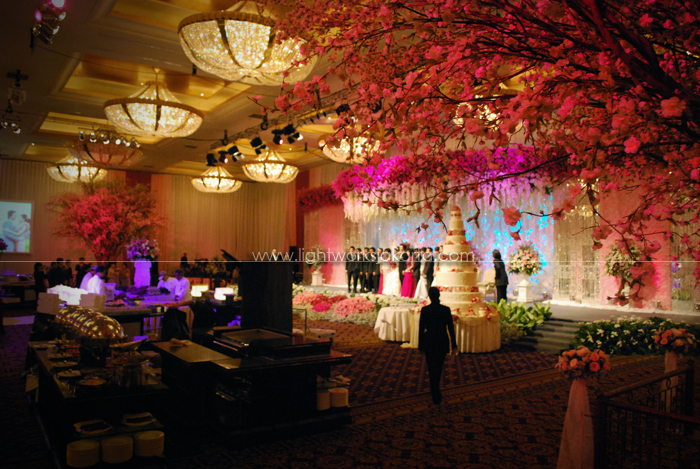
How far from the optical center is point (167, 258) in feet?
71.7

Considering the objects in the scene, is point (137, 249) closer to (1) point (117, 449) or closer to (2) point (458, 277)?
(2) point (458, 277)

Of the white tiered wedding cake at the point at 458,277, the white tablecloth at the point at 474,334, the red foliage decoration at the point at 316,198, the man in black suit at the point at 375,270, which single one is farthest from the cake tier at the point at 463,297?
the red foliage decoration at the point at 316,198

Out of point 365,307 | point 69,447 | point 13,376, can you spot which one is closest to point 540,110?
point 69,447

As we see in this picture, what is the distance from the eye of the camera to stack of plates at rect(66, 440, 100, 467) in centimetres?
329

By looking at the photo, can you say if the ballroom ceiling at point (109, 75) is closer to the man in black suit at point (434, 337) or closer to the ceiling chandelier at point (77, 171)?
the ceiling chandelier at point (77, 171)

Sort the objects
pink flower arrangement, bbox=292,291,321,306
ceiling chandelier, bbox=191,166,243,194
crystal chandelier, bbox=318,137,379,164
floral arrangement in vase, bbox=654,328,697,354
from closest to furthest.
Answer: crystal chandelier, bbox=318,137,379,164, floral arrangement in vase, bbox=654,328,697,354, pink flower arrangement, bbox=292,291,321,306, ceiling chandelier, bbox=191,166,243,194

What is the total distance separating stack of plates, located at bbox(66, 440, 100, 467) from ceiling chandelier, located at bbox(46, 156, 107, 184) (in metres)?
10.1

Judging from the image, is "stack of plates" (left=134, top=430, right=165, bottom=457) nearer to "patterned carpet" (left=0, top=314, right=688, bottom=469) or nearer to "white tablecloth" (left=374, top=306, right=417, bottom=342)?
"patterned carpet" (left=0, top=314, right=688, bottom=469)

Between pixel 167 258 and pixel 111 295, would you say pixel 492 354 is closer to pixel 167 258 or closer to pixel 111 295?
pixel 111 295

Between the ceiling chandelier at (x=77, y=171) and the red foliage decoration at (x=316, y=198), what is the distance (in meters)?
8.10

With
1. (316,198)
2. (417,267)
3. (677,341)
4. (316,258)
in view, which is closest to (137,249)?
(417,267)

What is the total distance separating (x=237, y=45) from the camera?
4.61 metres

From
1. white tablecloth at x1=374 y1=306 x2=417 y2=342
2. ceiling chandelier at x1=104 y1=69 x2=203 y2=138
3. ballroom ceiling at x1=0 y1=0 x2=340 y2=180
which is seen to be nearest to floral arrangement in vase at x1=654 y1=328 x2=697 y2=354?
white tablecloth at x1=374 y1=306 x2=417 y2=342

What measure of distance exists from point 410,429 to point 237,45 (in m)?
3.90
